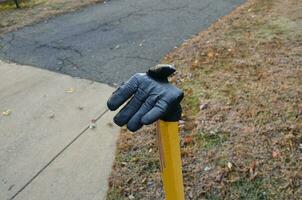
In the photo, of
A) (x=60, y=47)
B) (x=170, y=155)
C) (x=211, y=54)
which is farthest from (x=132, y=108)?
(x=60, y=47)

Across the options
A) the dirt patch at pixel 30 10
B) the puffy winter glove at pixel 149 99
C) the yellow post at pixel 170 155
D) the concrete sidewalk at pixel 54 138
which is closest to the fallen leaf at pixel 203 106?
the concrete sidewalk at pixel 54 138

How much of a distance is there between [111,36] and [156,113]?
5.26 m

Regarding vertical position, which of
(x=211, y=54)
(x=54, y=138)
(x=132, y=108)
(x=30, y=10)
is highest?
(x=132, y=108)

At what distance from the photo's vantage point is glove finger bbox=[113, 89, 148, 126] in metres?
1.92

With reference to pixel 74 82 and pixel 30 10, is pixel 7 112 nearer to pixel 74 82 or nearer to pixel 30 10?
pixel 74 82

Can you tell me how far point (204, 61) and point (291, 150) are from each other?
7.09 feet

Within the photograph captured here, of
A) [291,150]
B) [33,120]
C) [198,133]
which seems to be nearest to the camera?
[291,150]

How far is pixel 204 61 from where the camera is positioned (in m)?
5.32

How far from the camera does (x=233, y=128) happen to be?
385cm

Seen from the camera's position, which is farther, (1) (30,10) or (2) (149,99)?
(1) (30,10)

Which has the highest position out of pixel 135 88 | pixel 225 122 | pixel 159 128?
pixel 135 88

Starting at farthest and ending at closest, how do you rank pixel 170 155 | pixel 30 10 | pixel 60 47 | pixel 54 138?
pixel 30 10, pixel 60 47, pixel 54 138, pixel 170 155

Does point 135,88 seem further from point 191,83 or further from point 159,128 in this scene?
point 191,83

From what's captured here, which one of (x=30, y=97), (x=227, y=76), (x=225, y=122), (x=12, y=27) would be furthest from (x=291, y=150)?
(x=12, y=27)
